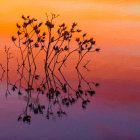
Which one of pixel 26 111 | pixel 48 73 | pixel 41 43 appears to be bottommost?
pixel 26 111

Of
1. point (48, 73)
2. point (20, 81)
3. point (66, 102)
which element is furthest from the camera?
point (48, 73)

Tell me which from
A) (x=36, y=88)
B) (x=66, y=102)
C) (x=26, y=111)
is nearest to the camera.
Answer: (x=26, y=111)

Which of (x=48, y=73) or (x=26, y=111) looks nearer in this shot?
(x=26, y=111)

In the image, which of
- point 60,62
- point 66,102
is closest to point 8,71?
point 60,62

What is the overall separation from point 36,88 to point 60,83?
43cm

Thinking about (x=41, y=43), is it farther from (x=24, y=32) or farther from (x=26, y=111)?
(x=26, y=111)

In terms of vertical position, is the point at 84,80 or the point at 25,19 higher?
the point at 25,19

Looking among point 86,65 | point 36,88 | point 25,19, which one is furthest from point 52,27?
point 36,88

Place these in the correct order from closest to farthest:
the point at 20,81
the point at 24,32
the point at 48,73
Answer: the point at 20,81
the point at 48,73
the point at 24,32

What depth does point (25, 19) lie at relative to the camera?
20.1 ft

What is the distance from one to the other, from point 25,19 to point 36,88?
4.96ft

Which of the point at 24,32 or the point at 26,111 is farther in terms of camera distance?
the point at 24,32

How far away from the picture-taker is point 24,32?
630 centimetres

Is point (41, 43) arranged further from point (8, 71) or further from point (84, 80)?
point (84, 80)
